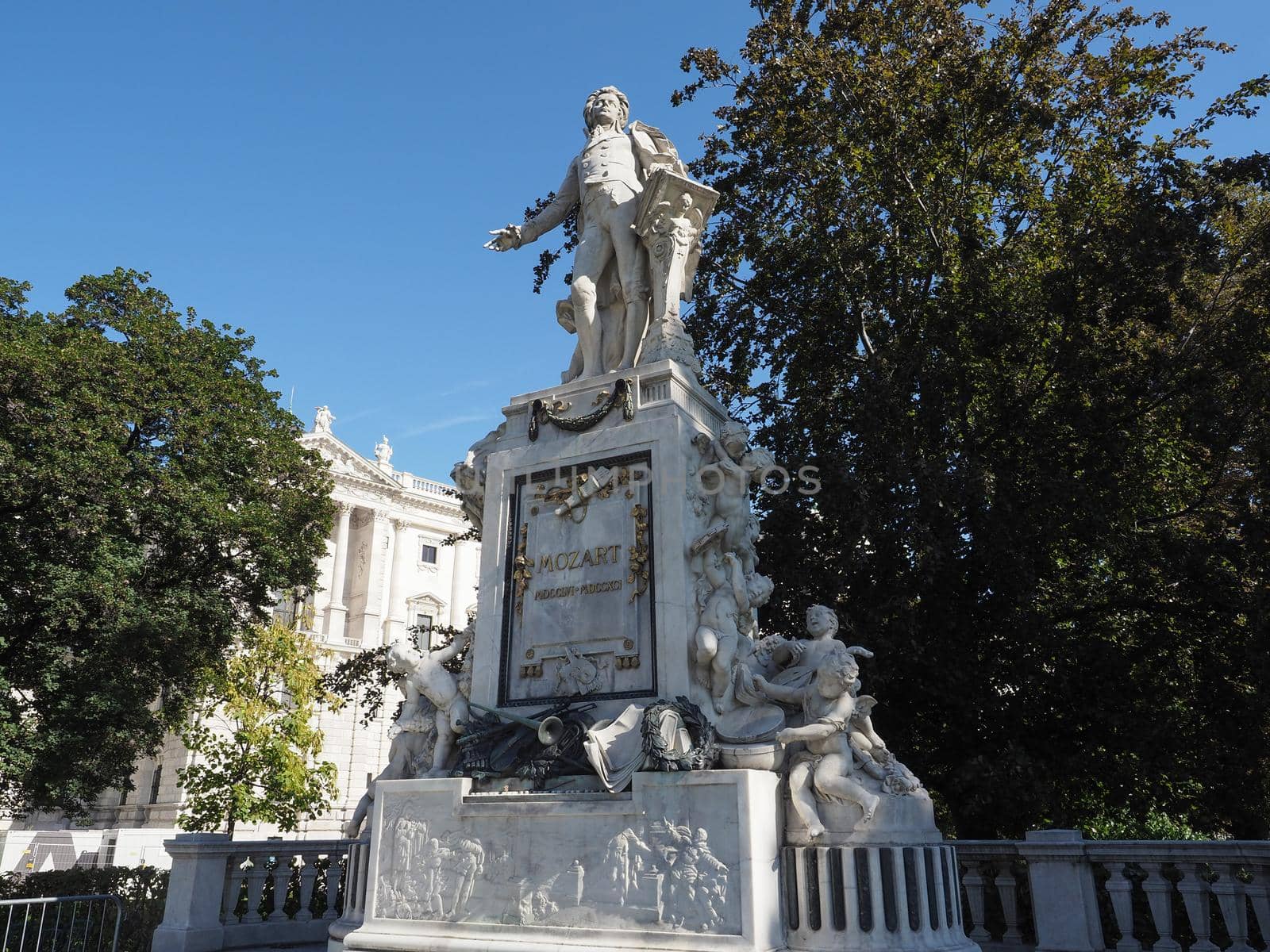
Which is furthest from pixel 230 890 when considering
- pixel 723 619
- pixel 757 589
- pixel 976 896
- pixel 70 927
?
pixel 976 896

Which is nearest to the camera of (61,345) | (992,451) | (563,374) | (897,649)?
(563,374)

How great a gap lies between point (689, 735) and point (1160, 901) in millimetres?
4191

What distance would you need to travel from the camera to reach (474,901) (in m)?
Result: 6.92

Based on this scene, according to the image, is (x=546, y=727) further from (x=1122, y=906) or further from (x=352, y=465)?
(x=352, y=465)

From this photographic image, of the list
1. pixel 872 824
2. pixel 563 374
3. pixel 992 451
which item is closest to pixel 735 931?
pixel 872 824

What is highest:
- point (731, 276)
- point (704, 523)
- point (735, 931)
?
point (731, 276)

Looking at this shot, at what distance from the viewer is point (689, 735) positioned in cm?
683

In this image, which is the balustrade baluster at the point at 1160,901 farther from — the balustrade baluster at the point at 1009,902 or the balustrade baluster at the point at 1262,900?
the balustrade baluster at the point at 1009,902

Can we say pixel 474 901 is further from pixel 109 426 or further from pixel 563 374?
pixel 109 426

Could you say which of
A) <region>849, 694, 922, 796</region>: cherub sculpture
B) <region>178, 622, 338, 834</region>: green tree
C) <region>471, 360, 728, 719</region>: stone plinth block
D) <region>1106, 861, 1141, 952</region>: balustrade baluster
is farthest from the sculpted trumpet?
<region>178, 622, 338, 834</region>: green tree

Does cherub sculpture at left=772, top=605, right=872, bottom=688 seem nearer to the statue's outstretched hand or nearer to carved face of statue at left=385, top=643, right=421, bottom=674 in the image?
carved face of statue at left=385, top=643, right=421, bottom=674

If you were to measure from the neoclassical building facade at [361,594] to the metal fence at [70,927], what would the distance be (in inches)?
1260

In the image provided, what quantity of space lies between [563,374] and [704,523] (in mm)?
2770

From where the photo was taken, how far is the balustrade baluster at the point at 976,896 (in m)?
8.24
